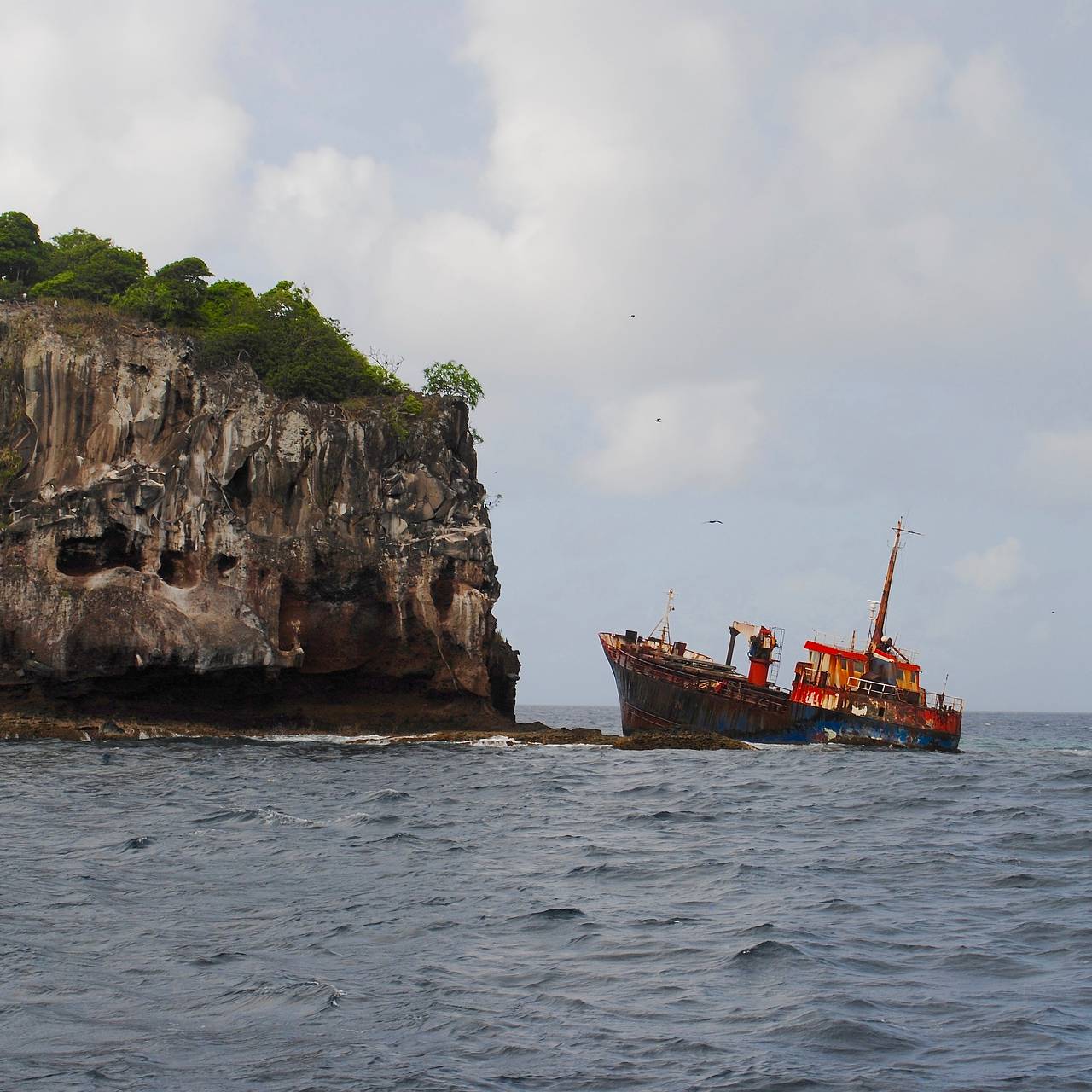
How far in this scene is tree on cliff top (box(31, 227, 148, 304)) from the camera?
51219mm

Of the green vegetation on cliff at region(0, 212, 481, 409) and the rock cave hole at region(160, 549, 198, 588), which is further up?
the green vegetation on cliff at region(0, 212, 481, 409)

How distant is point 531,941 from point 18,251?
1913 inches

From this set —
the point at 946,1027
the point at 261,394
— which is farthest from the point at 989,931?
the point at 261,394

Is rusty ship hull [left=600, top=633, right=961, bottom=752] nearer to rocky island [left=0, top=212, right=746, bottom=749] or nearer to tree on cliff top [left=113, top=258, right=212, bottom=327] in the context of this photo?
rocky island [left=0, top=212, right=746, bottom=749]

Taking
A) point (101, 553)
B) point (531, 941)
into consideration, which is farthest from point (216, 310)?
point (531, 941)

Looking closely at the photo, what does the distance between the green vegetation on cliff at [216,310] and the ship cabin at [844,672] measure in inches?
737

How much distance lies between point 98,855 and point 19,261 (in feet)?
140

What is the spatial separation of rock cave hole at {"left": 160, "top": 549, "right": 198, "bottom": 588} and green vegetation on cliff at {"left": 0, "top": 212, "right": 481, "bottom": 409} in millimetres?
7925

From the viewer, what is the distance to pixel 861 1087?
408 inches

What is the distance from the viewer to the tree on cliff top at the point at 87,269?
5122cm

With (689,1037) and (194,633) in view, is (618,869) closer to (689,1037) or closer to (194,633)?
(689,1037)

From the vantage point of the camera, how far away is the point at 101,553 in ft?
139

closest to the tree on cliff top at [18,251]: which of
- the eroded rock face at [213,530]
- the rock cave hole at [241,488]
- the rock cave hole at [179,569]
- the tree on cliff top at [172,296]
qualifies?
the tree on cliff top at [172,296]

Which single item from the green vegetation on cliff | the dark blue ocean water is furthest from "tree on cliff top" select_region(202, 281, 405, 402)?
the dark blue ocean water
